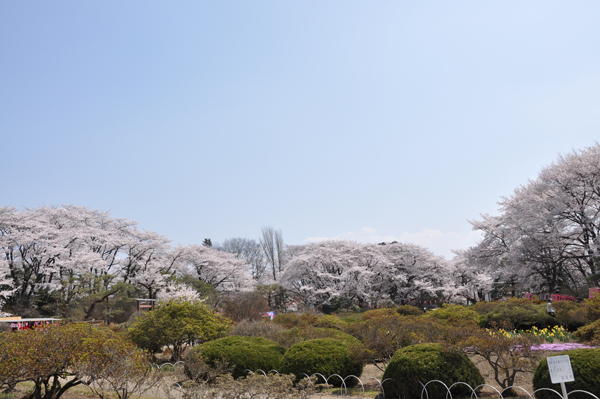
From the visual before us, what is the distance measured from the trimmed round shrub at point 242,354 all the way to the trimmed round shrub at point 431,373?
375 cm

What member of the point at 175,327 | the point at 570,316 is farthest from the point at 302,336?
the point at 570,316

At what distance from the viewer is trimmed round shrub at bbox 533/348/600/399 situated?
616 cm

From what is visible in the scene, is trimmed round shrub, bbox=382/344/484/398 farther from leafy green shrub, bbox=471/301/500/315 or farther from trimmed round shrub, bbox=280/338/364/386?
leafy green shrub, bbox=471/301/500/315

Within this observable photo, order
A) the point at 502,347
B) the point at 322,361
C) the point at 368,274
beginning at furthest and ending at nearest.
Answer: the point at 368,274
the point at 322,361
the point at 502,347

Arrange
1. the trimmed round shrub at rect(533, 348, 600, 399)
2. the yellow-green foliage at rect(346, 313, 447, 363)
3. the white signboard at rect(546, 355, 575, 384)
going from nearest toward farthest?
the white signboard at rect(546, 355, 575, 384)
the trimmed round shrub at rect(533, 348, 600, 399)
the yellow-green foliage at rect(346, 313, 447, 363)

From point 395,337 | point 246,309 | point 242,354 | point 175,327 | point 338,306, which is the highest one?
point 246,309

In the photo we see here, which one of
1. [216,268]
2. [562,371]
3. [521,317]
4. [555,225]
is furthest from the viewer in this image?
[216,268]

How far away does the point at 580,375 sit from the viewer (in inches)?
247

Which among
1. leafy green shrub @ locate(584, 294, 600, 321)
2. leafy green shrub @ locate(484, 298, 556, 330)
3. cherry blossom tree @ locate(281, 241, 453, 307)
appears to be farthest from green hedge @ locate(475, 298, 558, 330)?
cherry blossom tree @ locate(281, 241, 453, 307)

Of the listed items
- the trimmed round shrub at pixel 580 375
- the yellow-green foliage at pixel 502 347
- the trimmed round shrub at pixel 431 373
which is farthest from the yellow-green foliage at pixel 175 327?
the trimmed round shrub at pixel 580 375

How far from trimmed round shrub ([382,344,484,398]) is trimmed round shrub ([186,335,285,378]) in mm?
3751

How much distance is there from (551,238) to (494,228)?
5.51m

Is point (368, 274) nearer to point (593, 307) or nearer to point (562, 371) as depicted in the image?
point (593, 307)

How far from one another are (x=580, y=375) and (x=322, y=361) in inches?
205
